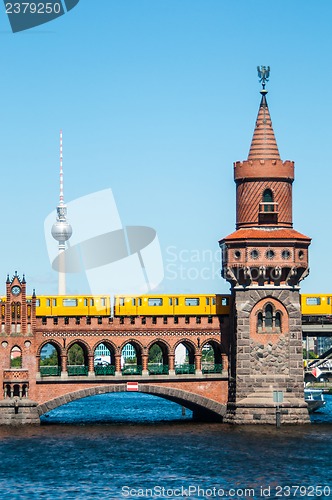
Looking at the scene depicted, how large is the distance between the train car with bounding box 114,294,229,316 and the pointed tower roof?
45.5 ft

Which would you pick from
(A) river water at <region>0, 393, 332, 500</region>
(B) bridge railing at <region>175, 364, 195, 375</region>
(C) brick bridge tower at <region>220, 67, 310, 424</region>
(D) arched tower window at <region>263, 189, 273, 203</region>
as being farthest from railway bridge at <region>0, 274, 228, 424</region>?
(D) arched tower window at <region>263, 189, 273, 203</region>

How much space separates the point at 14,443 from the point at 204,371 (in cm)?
2326

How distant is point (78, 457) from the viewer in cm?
9619

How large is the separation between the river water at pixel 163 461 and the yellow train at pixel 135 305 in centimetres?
1065

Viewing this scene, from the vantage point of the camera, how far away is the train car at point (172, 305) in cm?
11969

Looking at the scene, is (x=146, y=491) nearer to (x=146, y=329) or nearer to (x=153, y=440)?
(x=153, y=440)

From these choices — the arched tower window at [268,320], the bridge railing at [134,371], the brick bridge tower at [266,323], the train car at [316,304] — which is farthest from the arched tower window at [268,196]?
the bridge railing at [134,371]

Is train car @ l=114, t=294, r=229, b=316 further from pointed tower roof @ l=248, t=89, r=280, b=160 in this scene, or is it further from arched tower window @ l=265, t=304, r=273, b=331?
pointed tower roof @ l=248, t=89, r=280, b=160

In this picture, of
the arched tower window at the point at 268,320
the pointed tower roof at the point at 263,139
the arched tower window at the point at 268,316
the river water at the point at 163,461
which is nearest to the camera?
the river water at the point at 163,461

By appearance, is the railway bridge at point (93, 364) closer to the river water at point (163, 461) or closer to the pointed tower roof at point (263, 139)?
the river water at point (163, 461)

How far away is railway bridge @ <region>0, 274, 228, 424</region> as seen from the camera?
380ft

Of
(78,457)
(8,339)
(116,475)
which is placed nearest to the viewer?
(116,475)

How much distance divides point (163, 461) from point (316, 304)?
32.9 meters

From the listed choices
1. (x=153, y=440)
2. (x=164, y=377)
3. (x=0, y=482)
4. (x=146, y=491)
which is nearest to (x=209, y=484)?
(x=146, y=491)
